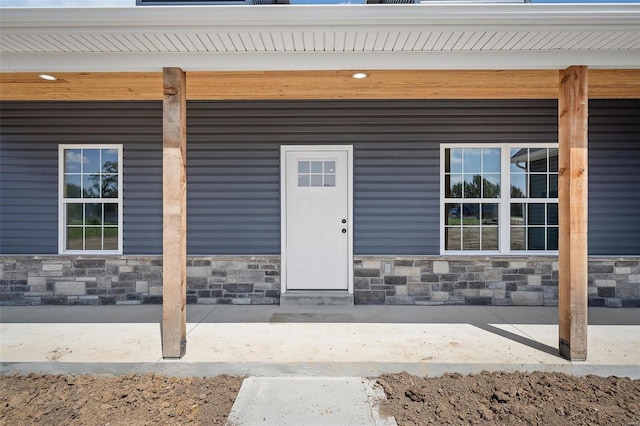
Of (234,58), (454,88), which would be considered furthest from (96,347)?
(454,88)

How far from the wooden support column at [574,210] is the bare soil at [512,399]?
35 centimetres

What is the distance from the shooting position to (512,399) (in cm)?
248

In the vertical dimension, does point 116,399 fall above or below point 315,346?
below

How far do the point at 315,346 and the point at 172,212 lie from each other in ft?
5.81

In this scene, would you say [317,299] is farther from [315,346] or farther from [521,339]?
[521,339]

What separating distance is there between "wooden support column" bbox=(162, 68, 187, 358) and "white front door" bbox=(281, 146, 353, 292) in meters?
→ 1.72

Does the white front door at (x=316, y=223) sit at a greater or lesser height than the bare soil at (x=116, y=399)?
greater

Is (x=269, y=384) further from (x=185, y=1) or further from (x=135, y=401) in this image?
(x=185, y=1)

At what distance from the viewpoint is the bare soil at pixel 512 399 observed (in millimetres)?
2305

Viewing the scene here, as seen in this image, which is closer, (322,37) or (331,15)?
(331,15)

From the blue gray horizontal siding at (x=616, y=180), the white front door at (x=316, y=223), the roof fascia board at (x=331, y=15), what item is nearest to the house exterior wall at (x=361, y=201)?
the blue gray horizontal siding at (x=616, y=180)

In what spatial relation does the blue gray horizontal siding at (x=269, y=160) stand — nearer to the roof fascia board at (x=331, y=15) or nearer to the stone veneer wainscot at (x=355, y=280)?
the stone veneer wainscot at (x=355, y=280)

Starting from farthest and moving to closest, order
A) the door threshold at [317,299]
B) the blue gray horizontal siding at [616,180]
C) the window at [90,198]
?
the window at [90,198], the blue gray horizontal siding at [616,180], the door threshold at [317,299]

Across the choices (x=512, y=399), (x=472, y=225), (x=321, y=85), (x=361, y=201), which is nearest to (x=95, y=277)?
(x=361, y=201)
